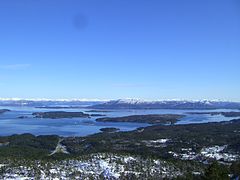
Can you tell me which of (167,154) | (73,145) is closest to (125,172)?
(167,154)

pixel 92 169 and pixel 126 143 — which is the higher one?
pixel 126 143

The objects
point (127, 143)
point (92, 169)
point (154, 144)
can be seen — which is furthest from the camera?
point (127, 143)

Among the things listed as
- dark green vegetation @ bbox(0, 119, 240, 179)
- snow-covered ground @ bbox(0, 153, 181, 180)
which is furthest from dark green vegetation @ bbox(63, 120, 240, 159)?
snow-covered ground @ bbox(0, 153, 181, 180)

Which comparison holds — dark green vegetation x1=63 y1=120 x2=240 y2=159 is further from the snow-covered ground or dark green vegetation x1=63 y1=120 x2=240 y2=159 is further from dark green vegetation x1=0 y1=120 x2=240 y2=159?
the snow-covered ground

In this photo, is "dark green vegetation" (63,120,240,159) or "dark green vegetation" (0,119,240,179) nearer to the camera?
A: "dark green vegetation" (0,119,240,179)

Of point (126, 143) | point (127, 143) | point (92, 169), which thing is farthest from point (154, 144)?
point (92, 169)

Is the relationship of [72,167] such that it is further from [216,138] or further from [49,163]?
[216,138]

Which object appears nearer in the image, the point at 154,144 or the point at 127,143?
the point at 154,144

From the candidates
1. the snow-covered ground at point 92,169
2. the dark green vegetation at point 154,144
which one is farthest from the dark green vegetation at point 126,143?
the snow-covered ground at point 92,169

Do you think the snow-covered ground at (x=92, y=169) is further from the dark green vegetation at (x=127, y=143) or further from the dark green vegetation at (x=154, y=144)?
the dark green vegetation at (x=127, y=143)

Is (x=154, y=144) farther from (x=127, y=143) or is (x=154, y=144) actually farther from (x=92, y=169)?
(x=92, y=169)

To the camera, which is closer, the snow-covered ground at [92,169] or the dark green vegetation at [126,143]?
the snow-covered ground at [92,169]
